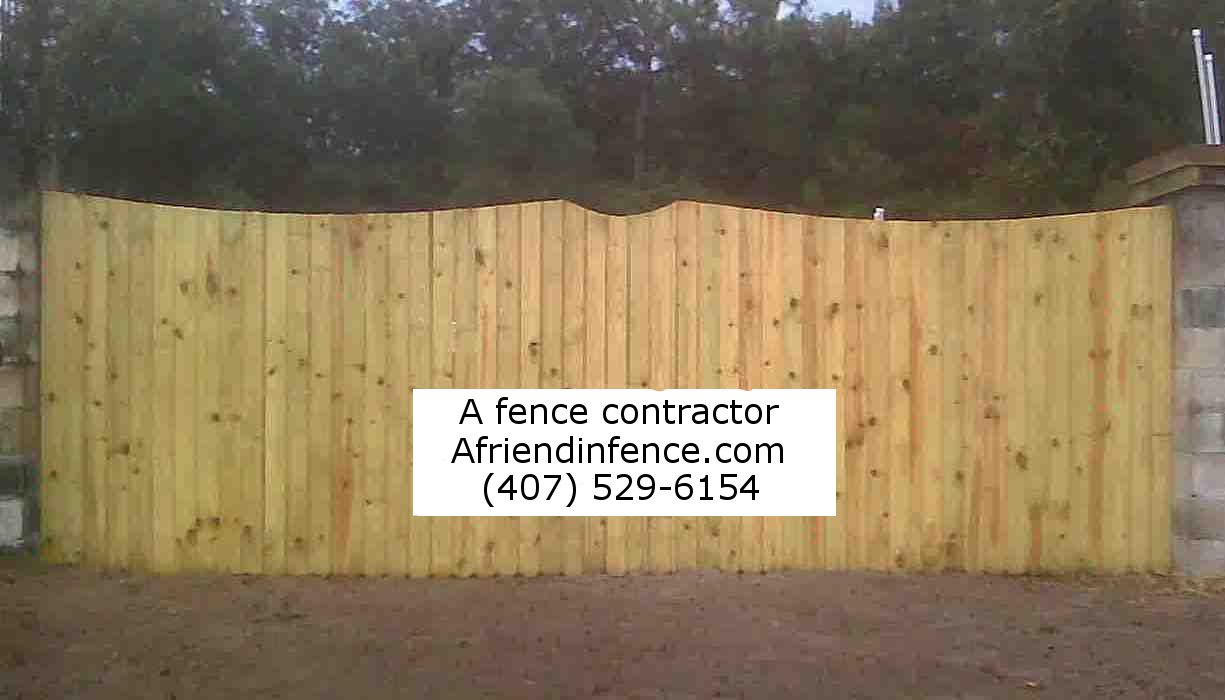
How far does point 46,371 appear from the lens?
596cm

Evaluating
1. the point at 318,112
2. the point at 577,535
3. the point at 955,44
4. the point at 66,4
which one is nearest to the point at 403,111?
the point at 318,112

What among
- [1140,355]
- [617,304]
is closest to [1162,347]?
[1140,355]

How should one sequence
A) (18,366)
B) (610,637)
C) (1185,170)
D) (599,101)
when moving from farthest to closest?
(599,101)
(1185,170)
(18,366)
(610,637)

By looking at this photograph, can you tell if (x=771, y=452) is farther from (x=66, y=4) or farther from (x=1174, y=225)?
(x=66, y=4)

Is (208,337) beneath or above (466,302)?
beneath

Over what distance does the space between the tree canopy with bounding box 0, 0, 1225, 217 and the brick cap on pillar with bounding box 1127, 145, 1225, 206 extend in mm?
3870

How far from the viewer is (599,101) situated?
11500 mm

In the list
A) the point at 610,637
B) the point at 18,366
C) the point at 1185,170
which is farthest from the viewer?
the point at 1185,170

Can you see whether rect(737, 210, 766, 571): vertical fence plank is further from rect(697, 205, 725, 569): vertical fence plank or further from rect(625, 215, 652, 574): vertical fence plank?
rect(625, 215, 652, 574): vertical fence plank

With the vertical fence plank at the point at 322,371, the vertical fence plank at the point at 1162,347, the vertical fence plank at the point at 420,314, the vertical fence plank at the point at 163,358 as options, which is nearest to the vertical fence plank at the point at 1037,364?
the vertical fence plank at the point at 1162,347

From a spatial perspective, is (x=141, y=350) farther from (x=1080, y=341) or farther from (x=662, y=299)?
(x=1080, y=341)

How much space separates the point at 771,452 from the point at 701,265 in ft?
3.22

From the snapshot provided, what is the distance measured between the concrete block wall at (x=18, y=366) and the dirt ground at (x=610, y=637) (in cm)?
26

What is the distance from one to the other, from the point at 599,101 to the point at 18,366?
660cm
